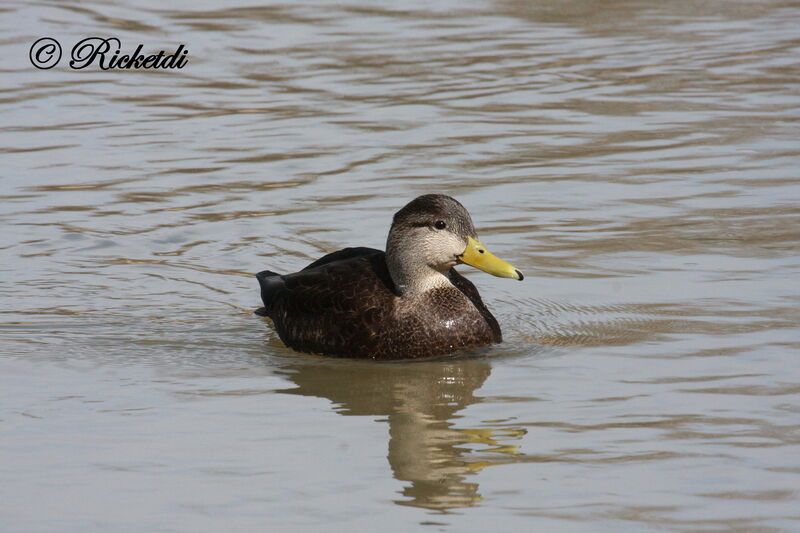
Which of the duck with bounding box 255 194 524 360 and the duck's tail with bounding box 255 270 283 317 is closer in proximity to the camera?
the duck with bounding box 255 194 524 360

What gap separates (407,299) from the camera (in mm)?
9188

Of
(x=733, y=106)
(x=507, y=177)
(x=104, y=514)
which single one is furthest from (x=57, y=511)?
(x=733, y=106)

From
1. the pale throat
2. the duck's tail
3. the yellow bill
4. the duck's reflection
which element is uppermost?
the yellow bill

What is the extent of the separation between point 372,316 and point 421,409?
132 cm

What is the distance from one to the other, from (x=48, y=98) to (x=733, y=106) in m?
7.97

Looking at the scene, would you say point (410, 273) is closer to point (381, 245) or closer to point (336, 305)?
point (336, 305)

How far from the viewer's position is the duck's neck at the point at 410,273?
9.16 meters

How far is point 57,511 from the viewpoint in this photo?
20.5 feet

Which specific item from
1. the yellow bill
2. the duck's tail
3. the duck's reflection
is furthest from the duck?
the duck's tail

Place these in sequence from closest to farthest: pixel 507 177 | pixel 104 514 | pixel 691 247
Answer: pixel 104 514, pixel 691 247, pixel 507 177

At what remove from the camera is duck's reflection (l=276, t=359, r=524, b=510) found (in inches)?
261

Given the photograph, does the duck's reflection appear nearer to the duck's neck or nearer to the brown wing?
the brown wing

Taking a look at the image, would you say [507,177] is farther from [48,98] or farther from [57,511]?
[57,511]

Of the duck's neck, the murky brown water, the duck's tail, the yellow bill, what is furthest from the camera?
the duck's tail
